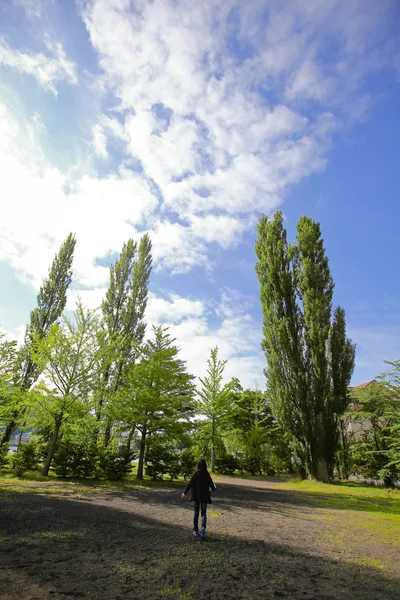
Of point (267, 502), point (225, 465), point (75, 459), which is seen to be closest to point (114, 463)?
point (75, 459)

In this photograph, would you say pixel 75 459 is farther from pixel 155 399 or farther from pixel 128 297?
pixel 128 297

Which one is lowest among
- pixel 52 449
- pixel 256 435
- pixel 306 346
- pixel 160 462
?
pixel 160 462

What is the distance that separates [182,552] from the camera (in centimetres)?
523

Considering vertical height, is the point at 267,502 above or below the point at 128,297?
below

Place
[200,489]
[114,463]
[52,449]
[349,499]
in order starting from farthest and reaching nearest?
[114,463] < [52,449] < [349,499] < [200,489]

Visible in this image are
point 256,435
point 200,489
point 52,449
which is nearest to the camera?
point 200,489

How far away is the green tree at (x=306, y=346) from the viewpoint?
20.3m

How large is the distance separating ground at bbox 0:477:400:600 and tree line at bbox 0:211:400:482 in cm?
487

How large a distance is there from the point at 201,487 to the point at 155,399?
9.40 m

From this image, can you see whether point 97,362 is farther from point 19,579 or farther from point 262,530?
point 19,579

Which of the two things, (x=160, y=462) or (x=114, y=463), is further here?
(x=160, y=462)

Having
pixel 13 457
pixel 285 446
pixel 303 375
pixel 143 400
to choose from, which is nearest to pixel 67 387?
pixel 143 400

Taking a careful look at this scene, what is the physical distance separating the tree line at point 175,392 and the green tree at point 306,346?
3.0 inches

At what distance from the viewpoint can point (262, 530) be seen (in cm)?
734
